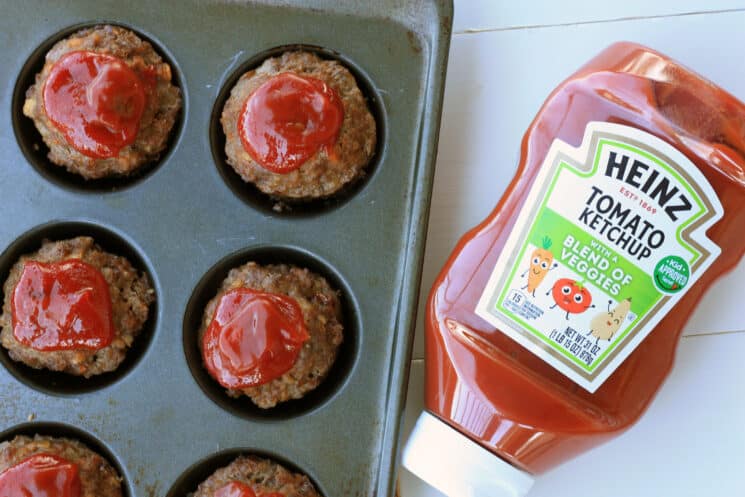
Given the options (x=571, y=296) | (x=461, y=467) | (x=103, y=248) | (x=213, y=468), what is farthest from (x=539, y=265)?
(x=103, y=248)

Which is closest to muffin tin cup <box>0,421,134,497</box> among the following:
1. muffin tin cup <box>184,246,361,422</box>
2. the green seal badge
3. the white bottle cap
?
muffin tin cup <box>184,246,361,422</box>

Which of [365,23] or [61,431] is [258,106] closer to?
[365,23]

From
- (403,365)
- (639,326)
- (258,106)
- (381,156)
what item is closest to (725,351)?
(639,326)

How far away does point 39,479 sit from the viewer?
1.35m

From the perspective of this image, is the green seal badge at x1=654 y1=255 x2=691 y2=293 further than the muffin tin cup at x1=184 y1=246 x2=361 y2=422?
No

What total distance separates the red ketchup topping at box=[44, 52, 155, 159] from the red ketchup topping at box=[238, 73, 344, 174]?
9.2 inches

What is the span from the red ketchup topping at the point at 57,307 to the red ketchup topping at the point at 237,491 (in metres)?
0.38

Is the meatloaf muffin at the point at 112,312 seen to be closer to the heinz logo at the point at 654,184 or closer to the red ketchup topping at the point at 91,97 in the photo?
the red ketchup topping at the point at 91,97

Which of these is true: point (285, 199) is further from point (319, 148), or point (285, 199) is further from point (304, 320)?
point (304, 320)

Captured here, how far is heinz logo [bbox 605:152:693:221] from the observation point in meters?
1.28

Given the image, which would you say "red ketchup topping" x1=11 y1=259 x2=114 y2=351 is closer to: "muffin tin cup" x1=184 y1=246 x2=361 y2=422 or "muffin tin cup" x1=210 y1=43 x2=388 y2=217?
"muffin tin cup" x1=184 y1=246 x2=361 y2=422

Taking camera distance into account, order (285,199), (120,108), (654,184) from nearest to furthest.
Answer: (654,184) → (120,108) → (285,199)

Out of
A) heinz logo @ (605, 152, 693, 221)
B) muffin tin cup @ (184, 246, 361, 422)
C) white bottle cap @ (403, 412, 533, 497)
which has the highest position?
heinz logo @ (605, 152, 693, 221)

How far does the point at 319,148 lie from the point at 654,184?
62 cm
